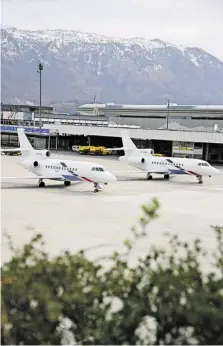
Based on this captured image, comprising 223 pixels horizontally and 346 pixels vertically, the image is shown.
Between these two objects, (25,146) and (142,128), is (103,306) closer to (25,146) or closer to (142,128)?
(25,146)

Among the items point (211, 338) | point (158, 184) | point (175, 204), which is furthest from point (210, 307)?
point (158, 184)

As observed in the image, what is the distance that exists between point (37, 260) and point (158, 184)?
44.3 metres

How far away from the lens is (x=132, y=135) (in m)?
89.6

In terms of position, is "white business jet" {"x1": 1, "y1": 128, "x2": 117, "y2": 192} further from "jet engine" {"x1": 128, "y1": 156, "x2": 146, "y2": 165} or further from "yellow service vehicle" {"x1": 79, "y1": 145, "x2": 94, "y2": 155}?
"yellow service vehicle" {"x1": 79, "y1": 145, "x2": 94, "y2": 155}

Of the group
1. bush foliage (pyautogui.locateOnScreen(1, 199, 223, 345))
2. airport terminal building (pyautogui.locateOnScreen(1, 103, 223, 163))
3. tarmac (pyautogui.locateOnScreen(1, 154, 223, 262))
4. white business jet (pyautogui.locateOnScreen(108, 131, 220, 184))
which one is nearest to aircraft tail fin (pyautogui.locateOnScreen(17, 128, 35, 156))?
tarmac (pyautogui.locateOnScreen(1, 154, 223, 262))

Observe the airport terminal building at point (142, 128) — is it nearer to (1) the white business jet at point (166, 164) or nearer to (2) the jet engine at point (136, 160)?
(1) the white business jet at point (166, 164)

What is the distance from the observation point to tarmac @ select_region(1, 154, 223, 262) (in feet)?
81.4

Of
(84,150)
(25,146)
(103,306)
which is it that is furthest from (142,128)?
(103,306)

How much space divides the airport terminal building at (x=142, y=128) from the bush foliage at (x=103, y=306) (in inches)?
2836

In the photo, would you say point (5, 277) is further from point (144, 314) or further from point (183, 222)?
point (183, 222)

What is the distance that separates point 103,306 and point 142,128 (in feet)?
300

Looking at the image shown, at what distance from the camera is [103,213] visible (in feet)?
109

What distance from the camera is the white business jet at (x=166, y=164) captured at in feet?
176

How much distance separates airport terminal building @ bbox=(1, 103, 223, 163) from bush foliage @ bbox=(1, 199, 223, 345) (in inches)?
2836
